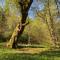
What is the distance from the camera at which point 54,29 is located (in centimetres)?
3331

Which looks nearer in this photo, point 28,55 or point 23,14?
point 28,55

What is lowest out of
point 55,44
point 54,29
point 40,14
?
point 55,44

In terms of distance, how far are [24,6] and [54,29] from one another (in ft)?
42.0

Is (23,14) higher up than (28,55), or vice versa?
(23,14)

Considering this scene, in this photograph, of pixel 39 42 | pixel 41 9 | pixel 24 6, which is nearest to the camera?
pixel 24 6

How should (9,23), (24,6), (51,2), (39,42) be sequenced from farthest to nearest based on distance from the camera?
(9,23) < (39,42) < (51,2) < (24,6)

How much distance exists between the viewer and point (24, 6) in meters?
21.4

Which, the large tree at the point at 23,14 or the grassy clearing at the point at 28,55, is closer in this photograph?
the grassy clearing at the point at 28,55

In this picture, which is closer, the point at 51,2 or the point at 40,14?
the point at 51,2

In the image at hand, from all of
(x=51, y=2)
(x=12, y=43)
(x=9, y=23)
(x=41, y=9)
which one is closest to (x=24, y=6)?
(x=12, y=43)

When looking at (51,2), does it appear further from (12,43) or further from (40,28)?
(40,28)

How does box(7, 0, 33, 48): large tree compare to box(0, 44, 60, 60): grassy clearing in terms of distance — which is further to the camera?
box(7, 0, 33, 48): large tree

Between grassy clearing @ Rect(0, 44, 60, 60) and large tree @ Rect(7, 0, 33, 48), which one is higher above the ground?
large tree @ Rect(7, 0, 33, 48)

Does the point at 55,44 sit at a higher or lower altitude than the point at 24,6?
lower
